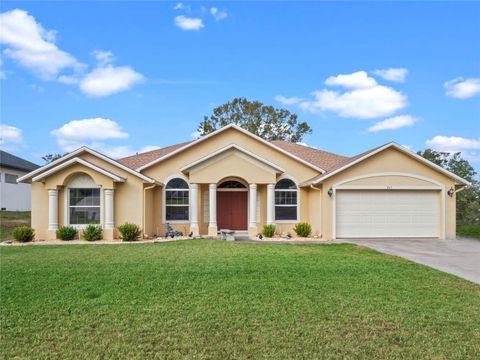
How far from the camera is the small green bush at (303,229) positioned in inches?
735

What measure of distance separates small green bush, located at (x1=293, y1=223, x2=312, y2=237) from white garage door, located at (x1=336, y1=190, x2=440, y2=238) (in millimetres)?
1564

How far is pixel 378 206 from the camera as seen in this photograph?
59.6ft

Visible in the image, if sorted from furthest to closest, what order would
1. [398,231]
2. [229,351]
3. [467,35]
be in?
1. [398,231]
2. [467,35]
3. [229,351]

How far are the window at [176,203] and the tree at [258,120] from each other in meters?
23.6

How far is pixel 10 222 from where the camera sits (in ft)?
78.4

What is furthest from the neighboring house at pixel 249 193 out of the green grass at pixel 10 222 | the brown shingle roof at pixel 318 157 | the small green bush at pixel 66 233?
the green grass at pixel 10 222

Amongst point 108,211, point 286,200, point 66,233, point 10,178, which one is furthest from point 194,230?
point 10,178

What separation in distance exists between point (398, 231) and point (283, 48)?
35.0 ft

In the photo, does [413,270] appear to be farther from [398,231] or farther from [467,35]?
[467,35]

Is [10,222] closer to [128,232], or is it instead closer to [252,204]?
[128,232]

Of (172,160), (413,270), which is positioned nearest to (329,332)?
(413,270)

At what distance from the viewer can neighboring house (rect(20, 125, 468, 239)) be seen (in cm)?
1780

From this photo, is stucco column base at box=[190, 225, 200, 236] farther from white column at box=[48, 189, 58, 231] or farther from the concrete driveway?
the concrete driveway

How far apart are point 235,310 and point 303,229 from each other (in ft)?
42.3
